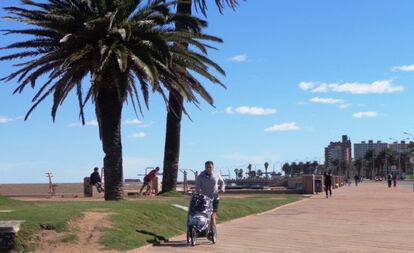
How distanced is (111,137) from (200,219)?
8615 mm

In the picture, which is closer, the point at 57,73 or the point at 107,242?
the point at 107,242

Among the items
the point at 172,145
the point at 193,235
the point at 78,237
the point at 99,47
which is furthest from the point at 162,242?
the point at 172,145

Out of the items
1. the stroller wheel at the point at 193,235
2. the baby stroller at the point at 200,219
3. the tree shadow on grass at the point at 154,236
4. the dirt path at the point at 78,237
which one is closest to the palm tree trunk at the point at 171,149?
the tree shadow on grass at the point at 154,236

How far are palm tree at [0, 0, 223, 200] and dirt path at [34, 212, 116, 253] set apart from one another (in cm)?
712

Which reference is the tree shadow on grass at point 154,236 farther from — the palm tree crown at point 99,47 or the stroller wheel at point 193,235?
the palm tree crown at point 99,47

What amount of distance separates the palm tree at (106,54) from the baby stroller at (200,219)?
6552 mm

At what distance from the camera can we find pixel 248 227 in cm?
1641

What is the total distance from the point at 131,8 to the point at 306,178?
1023 inches

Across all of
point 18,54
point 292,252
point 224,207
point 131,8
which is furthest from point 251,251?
point 18,54

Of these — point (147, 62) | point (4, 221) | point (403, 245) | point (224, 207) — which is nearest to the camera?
point (4, 221)

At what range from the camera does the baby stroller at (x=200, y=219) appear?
1250 cm

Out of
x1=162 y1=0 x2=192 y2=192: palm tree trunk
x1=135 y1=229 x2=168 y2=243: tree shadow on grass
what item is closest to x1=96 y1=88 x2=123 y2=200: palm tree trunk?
x1=162 y1=0 x2=192 y2=192: palm tree trunk

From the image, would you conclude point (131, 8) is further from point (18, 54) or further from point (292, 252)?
point (292, 252)

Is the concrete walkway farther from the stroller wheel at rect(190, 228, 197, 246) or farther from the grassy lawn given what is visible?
the grassy lawn
